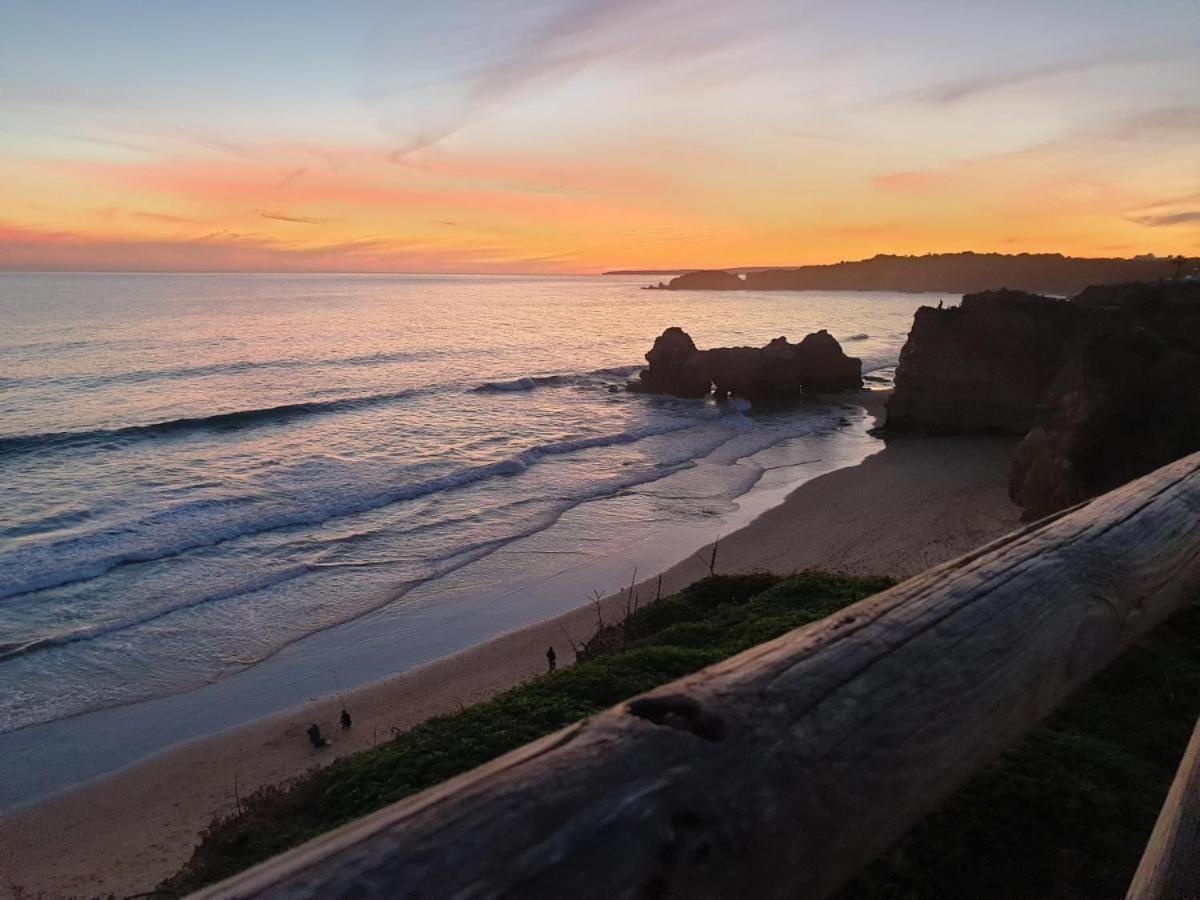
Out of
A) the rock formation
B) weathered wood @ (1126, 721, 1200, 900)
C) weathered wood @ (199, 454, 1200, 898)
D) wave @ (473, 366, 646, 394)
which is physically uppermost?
weathered wood @ (199, 454, 1200, 898)

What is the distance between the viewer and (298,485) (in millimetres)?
22672

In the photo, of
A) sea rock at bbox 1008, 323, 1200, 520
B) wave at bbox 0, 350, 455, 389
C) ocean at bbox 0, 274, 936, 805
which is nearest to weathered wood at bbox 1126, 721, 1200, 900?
ocean at bbox 0, 274, 936, 805

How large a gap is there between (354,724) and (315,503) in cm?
1121

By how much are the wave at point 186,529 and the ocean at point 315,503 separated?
0.26 feet

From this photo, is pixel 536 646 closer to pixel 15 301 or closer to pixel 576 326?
pixel 576 326

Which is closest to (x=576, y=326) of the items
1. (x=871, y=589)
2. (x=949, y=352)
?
(x=949, y=352)

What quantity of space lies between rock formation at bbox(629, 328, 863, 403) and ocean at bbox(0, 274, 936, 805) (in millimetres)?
2179

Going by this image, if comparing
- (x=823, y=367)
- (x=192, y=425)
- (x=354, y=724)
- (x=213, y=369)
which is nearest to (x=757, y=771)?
(x=354, y=724)

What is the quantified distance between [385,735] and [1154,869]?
9.23 metres

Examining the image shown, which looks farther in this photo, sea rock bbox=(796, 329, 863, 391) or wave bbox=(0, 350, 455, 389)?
sea rock bbox=(796, 329, 863, 391)

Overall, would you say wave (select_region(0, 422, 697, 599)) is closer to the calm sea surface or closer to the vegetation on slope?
the calm sea surface

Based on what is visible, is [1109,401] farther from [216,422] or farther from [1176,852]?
[216,422]

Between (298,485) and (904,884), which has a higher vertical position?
(904,884)

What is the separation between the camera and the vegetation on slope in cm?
358
